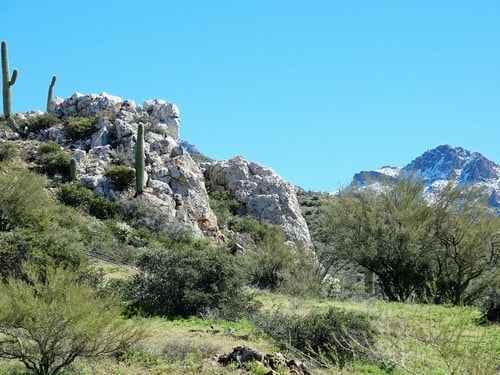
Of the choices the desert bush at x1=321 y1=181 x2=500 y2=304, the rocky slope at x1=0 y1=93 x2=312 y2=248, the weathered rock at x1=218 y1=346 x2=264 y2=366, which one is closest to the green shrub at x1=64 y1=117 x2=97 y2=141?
the rocky slope at x1=0 y1=93 x2=312 y2=248

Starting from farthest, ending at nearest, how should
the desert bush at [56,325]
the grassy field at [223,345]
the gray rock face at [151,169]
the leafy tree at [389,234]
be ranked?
the gray rock face at [151,169], the leafy tree at [389,234], the desert bush at [56,325], the grassy field at [223,345]

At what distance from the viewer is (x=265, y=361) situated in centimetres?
1200

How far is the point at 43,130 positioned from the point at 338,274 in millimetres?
22569

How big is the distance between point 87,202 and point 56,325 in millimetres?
24409

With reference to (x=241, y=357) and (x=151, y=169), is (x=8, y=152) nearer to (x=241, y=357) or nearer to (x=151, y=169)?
(x=151, y=169)

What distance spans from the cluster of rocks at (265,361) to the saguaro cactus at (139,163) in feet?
81.1

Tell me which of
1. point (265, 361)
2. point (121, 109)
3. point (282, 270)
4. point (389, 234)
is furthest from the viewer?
point (121, 109)

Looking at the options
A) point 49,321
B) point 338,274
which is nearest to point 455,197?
point 338,274

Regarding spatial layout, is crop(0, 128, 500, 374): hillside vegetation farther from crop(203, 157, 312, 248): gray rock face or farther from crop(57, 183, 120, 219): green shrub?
crop(203, 157, 312, 248): gray rock face

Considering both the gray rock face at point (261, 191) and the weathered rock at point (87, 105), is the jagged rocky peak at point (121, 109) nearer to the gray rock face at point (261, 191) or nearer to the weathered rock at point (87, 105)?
the weathered rock at point (87, 105)

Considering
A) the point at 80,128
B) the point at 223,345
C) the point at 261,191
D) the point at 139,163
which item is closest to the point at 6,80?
the point at 80,128

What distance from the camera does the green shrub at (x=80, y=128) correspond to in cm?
4156

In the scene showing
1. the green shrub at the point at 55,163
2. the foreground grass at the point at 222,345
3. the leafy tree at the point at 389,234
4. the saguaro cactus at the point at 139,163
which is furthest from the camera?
the green shrub at the point at 55,163

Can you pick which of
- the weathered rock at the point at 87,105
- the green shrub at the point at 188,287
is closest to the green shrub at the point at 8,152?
the weathered rock at the point at 87,105
